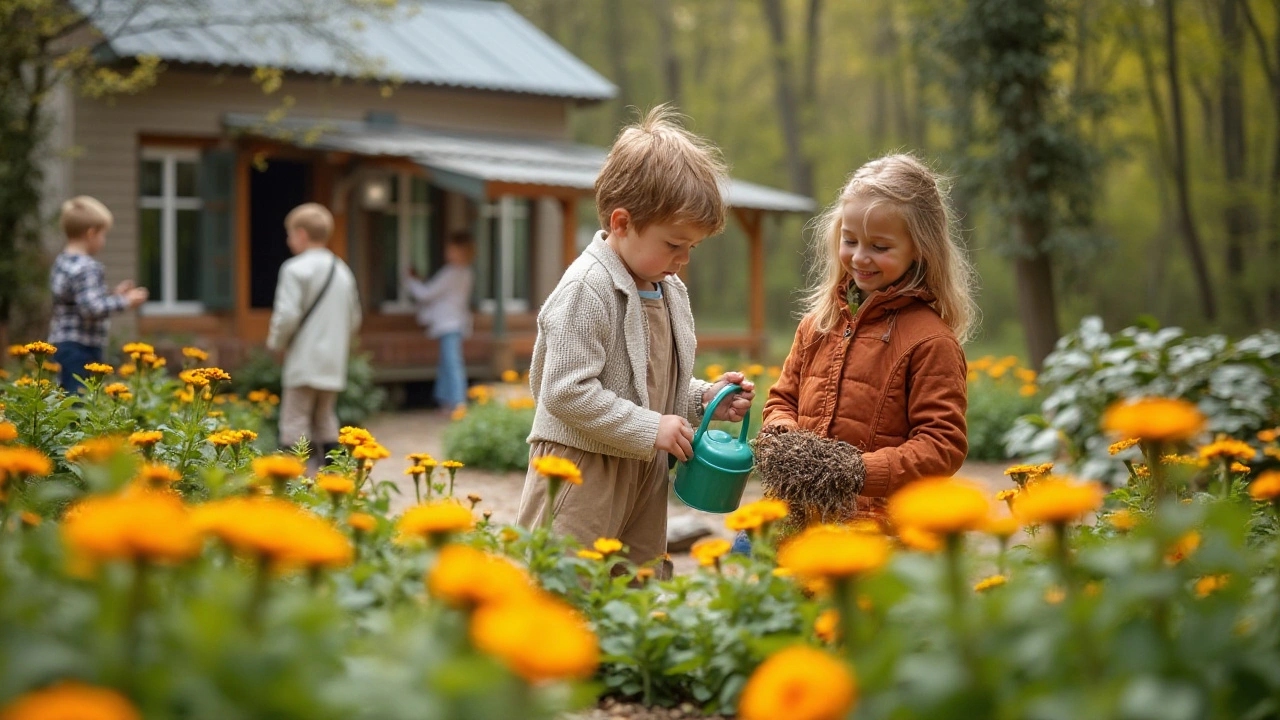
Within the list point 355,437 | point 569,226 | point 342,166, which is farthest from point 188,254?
point 355,437

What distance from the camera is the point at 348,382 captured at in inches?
422

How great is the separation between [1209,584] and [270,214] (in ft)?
44.1

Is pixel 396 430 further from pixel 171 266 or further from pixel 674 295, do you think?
pixel 674 295

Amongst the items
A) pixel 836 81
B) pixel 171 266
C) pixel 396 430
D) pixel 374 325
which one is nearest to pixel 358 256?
pixel 374 325

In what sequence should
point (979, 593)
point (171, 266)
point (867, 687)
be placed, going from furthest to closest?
point (171, 266) → point (979, 593) → point (867, 687)

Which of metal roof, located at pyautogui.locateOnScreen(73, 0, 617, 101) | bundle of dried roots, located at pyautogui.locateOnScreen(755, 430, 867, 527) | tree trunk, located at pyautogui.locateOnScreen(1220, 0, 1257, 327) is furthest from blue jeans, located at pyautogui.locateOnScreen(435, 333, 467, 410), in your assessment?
tree trunk, located at pyautogui.locateOnScreen(1220, 0, 1257, 327)

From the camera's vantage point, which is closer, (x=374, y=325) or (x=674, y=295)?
(x=674, y=295)

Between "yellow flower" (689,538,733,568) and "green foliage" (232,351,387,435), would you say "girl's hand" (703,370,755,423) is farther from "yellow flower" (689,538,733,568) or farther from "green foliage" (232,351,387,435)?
"green foliage" (232,351,387,435)

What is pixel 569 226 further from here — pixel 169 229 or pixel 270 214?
pixel 169 229

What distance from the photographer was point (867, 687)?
4.36ft

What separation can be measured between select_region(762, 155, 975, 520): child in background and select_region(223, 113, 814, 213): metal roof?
8626mm

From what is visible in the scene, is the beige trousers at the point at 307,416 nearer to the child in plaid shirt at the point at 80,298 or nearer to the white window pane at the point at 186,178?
the child in plaid shirt at the point at 80,298

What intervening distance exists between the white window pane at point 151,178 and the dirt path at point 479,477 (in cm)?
383

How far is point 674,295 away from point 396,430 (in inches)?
322
